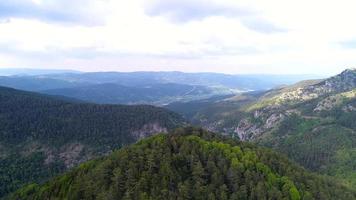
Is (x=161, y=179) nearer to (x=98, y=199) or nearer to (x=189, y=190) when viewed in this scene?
(x=189, y=190)

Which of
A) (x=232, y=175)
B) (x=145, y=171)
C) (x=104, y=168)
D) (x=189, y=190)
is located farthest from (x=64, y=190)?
(x=232, y=175)

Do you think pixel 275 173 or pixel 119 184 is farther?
pixel 275 173

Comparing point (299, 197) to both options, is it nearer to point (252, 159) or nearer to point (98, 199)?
point (252, 159)

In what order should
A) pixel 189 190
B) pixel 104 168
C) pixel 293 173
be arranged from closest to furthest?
pixel 189 190
pixel 104 168
pixel 293 173

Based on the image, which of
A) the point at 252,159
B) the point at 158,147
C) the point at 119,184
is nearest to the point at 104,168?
the point at 119,184

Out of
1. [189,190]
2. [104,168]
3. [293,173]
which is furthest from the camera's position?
[293,173]

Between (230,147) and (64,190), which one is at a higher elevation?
(230,147)
